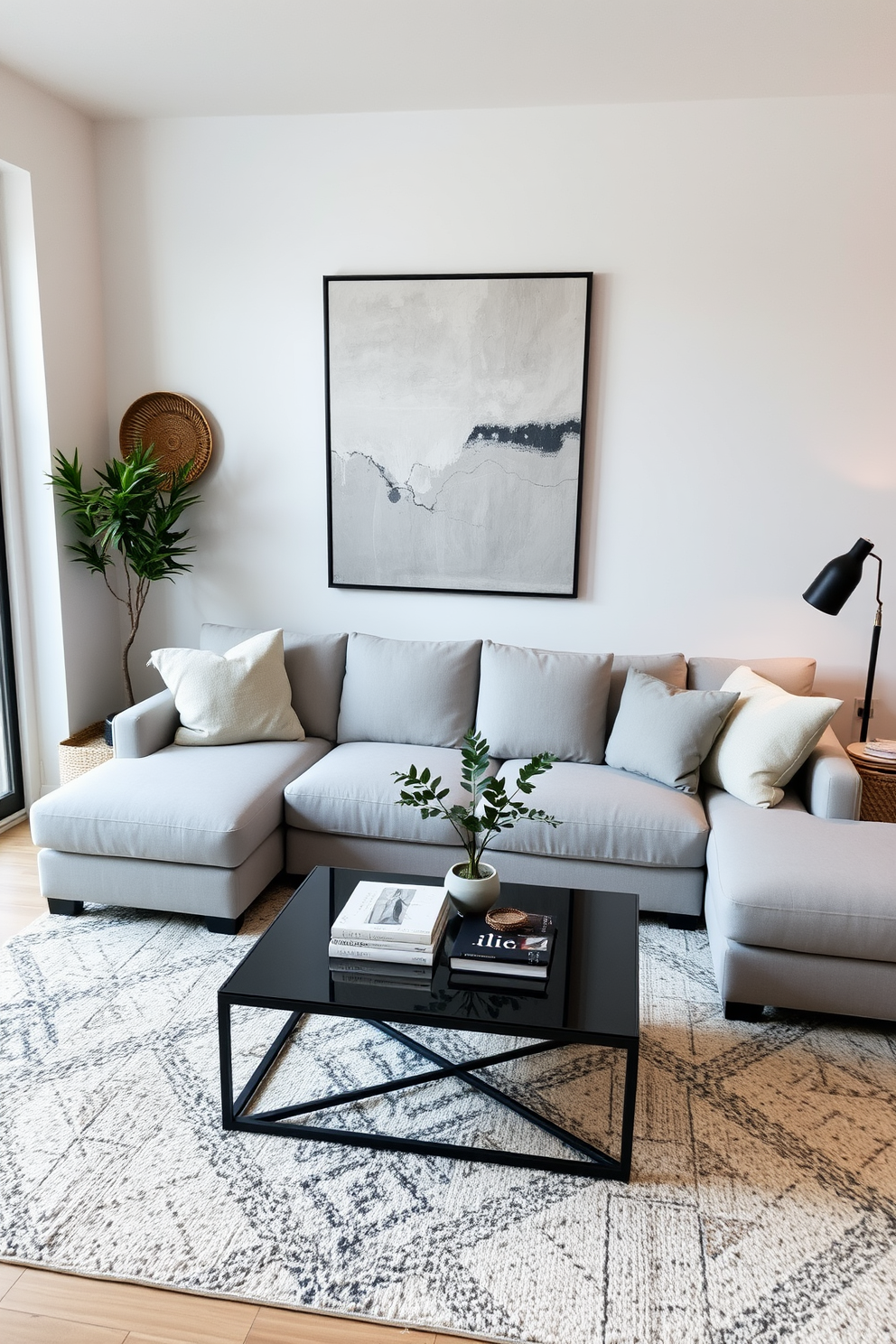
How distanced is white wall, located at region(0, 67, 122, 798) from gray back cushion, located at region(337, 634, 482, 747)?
1260 millimetres

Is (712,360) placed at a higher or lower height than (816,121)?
lower

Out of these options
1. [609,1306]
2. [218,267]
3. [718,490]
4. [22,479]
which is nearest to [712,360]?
[718,490]

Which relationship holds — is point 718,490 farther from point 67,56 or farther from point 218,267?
point 67,56

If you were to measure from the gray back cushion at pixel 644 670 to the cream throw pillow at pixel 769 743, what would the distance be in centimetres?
38

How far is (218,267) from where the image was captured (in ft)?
12.9

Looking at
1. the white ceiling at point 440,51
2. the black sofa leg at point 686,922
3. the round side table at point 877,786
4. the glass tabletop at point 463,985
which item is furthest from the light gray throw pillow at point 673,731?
the white ceiling at point 440,51

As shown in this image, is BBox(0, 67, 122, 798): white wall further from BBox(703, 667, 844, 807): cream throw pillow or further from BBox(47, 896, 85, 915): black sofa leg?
BBox(703, 667, 844, 807): cream throw pillow

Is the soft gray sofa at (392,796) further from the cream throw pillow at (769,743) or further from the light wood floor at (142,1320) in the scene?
the light wood floor at (142,1320)

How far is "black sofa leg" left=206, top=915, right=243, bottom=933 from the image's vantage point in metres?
3.00

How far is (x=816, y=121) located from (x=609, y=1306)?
3718 millimetres

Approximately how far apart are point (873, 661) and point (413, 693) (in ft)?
5.70

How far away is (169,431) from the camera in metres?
4.07

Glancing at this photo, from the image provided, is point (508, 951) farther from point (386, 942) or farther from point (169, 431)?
point (169, 431)

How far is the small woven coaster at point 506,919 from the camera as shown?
2242mm
